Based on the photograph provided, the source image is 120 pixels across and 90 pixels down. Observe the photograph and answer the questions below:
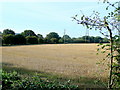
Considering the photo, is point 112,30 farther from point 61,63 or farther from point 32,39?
point 32,39

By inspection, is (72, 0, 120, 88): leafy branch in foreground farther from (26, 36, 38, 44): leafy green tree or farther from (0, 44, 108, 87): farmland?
(26, 36, 38, 44): leafy green tree

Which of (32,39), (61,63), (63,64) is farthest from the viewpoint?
(32,39)

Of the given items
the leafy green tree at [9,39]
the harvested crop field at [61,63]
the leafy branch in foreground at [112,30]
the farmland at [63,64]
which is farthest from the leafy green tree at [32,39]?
the leafy branch in foreground at [112,30]

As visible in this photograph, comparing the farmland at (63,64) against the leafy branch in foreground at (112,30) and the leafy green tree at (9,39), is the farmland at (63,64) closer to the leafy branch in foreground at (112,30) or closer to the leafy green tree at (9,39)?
the leafy branch in foreground at (112,30)

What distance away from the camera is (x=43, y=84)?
3.03 meters

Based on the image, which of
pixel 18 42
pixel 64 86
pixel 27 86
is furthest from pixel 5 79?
pixel 18 42

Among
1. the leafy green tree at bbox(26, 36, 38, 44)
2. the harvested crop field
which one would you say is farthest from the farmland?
the leafy green tree at bbox(26, 36, 38, 44)

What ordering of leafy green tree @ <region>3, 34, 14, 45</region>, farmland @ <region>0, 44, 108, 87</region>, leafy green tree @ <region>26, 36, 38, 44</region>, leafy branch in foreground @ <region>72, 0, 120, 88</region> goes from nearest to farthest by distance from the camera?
leafy branch in foreground @ <region>72, 0, 120, 88</region>
farmland @ <region>0, 44, 108, 87</region>
leafy green tree @ <region>26, 36, 38, 44</region>
leafy green tree @ <region>3, 34, 14, 45</region>

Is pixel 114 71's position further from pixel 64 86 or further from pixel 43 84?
pixel 43 84

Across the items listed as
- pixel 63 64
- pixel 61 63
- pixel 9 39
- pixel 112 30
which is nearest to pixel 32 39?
pixel 9 39

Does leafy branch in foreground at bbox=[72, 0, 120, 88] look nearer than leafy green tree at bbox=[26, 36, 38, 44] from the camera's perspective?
Yes

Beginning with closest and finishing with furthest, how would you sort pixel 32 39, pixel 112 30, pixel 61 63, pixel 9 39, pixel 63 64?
pixel 112 30 < pixel 63 64 < pixel 61 63 < pixel 32 39 < pixel 9 39

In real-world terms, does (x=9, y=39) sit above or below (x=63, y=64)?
above

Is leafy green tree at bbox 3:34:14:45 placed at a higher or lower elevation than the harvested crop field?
higher
